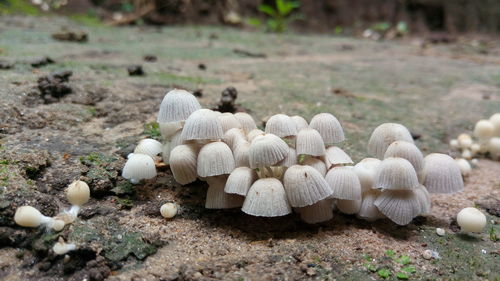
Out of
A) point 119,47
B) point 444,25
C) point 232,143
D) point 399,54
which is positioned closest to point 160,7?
point 119,47

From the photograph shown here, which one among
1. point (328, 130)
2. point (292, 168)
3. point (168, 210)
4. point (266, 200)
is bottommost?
point (168, 210)

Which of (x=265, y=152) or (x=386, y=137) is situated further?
(x=386, y=137)

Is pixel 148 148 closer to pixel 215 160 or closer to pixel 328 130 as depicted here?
pixel 215 160

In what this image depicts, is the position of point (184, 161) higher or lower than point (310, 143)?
lower

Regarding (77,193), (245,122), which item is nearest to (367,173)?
(245,122)

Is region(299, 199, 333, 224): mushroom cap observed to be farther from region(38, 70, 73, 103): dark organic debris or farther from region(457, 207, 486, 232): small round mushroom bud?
region(38, 70, 73, 103): dark organic debris

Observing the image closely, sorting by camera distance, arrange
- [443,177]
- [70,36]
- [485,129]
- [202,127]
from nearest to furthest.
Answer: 1. [202,127]
2. [443,177]
3. [485,129]
4. [70,36]

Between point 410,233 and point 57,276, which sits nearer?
point 57,276

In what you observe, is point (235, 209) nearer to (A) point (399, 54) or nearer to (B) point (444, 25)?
(A) point (399, 54)
